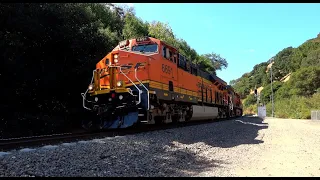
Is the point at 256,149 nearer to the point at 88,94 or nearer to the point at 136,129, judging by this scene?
the point at 136,129

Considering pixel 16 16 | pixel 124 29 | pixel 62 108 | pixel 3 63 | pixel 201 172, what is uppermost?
pixel 124 29

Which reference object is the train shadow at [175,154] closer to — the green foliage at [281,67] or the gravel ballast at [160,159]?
the gravel ballast at [160,159]

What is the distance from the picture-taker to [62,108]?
1645 cm

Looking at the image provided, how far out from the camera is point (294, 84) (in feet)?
217

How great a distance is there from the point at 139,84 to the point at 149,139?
8.06 ft

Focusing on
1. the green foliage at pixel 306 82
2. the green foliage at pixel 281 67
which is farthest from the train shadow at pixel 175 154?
the green foliage at pixel 281 67

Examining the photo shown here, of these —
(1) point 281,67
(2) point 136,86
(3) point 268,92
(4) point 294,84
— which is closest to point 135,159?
(2) point 136,86

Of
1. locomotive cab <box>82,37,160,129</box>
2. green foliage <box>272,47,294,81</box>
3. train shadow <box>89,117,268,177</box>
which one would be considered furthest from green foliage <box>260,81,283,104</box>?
train shadow <box>89,117,268,177</box>

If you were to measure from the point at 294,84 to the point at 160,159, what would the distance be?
65.4 meters

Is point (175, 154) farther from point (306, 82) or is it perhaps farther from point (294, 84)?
point (294, 84)

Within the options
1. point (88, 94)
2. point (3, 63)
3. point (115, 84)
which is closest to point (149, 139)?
point (115, 84)

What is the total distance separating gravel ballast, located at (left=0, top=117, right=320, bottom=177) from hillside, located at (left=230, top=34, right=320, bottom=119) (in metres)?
30.7

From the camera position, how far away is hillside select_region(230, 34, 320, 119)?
4197 centimetres

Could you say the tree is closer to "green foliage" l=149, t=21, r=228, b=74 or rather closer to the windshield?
"green foliage" l=149, t=21, r=228, b=74
